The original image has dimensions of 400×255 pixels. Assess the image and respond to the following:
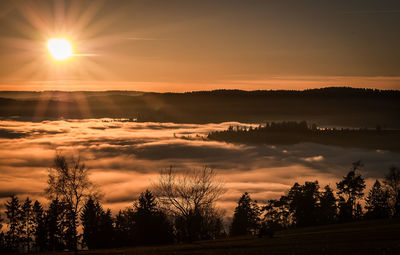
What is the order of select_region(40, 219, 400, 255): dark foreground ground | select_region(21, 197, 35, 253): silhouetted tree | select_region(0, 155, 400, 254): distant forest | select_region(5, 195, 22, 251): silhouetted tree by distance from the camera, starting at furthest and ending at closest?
select_region(21, 197, 35, 253): silhouetted tree, select_region(5, 195, 22, 251): silhouetted tree, select_region(0, 155, 400, 254): distant forest, select_region(40, 219, 400, 255): dark foreground ground

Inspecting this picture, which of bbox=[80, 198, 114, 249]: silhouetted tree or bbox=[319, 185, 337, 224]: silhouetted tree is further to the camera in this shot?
bbox=[319, 185, 337, 224]: silhouetted tree

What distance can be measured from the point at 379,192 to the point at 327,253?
8160 centimetres

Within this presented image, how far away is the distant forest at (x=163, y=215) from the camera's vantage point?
50.1m

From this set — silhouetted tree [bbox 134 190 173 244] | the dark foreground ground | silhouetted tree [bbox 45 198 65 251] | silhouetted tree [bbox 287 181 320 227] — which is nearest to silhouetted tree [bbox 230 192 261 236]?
silhouetted tree [bbox 287 181 320 227]

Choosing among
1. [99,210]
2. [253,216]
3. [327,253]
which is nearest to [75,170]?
[327,253]

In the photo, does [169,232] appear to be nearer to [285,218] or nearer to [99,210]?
[99,210]

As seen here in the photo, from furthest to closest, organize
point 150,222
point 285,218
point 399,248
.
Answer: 1. point 285,218
2. point 150,222
3. point 399,248

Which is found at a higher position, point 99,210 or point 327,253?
point 99,210

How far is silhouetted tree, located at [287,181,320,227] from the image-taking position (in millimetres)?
84250

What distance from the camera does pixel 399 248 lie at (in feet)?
79.7

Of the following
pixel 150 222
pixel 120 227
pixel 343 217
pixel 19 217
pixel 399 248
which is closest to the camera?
pixel 399 248

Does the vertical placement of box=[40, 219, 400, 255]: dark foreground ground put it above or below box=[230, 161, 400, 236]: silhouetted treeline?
below

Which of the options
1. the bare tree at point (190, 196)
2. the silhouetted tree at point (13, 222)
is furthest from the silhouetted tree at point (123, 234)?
the silhouetted tree at point (13, 222)

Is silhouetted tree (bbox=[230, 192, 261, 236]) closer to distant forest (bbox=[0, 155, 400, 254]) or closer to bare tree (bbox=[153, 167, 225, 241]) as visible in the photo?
distant forest (bbox=[0, 155, 400, 254])
